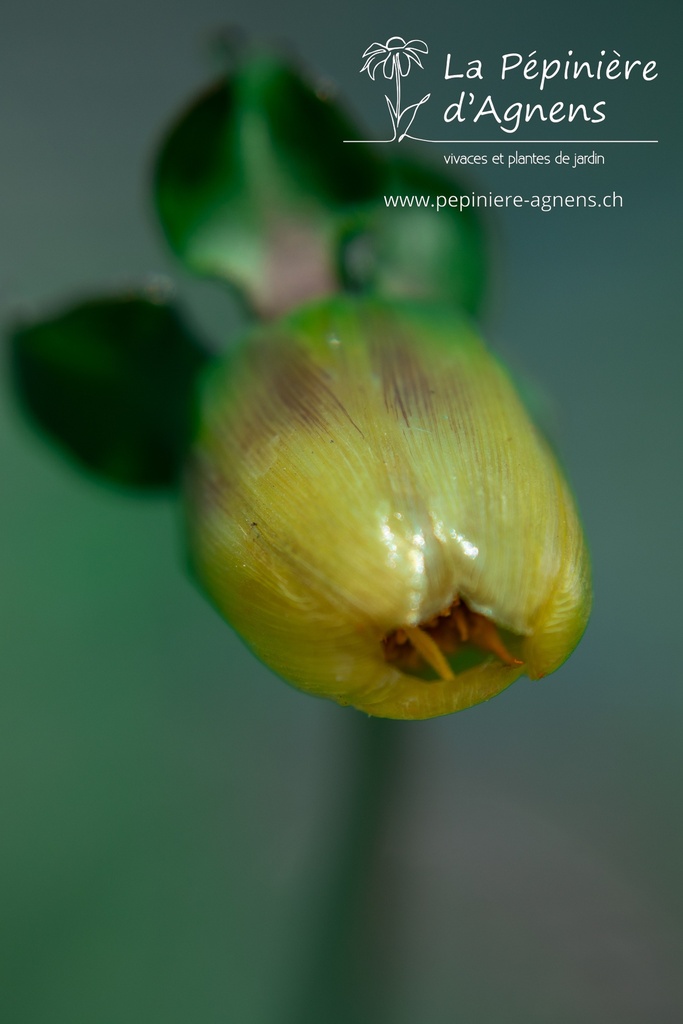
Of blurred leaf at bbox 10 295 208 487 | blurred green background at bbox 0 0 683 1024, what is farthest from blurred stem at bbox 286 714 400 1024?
Answer: blurred leaf at bbox 10 295 208 487

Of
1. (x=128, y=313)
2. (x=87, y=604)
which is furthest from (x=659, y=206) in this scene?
(x=87, y=604)

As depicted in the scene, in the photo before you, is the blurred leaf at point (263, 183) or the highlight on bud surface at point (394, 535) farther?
the blurred leaf at point (263, 183)

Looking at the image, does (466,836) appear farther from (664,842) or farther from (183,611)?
(183,611)

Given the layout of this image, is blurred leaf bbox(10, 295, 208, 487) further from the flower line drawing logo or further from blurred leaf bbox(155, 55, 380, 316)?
the flower line drawing logo

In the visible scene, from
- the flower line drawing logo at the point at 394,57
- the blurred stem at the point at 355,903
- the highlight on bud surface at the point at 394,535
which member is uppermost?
the flower line drawing logo at the point at 394,57

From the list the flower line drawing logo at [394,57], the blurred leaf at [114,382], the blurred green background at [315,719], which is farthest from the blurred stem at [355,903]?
the flower line drawing logo at [394,57]

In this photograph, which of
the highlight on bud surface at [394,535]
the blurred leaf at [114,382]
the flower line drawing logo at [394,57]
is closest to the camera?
the highlight on bud surface at [394,535]

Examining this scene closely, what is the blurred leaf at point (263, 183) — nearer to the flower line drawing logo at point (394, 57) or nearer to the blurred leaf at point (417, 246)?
the blurred leaf at point (417, 246)
